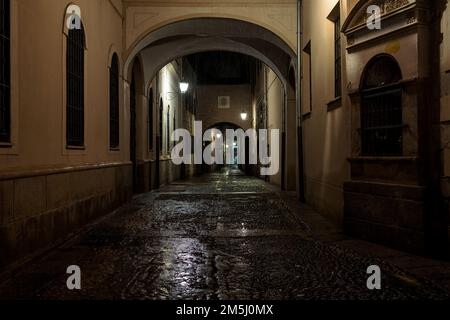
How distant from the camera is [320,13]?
1085 cm

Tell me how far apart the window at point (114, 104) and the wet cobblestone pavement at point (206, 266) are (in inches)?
115

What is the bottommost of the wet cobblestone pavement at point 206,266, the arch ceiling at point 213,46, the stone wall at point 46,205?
the wet cobblestone pavement at point 206,266

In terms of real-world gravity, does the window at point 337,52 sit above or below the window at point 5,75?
above

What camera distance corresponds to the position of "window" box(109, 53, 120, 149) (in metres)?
12.0

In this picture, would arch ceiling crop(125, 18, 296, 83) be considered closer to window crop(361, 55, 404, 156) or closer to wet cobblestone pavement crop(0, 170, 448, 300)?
wet cobblestone pavement crop(0, 170, 448, 300)

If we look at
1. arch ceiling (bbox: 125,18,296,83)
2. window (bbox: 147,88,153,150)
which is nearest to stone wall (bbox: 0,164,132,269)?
arch ceiling (bbox: 125,18,296,83)

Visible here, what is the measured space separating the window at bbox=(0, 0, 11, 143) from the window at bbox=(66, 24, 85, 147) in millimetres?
2430

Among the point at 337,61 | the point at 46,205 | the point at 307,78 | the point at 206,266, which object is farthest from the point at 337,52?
the point at 46,205

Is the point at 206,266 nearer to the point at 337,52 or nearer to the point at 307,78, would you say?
the point at 337,52

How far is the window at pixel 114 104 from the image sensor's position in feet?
39.5

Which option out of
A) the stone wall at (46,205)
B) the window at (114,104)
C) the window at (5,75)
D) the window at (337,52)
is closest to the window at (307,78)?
the window at (337,52)

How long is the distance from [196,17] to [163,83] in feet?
28.6

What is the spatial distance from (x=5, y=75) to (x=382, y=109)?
5.47 m

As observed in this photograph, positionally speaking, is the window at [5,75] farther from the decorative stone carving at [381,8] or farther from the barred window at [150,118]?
the barred window at [150,118]
